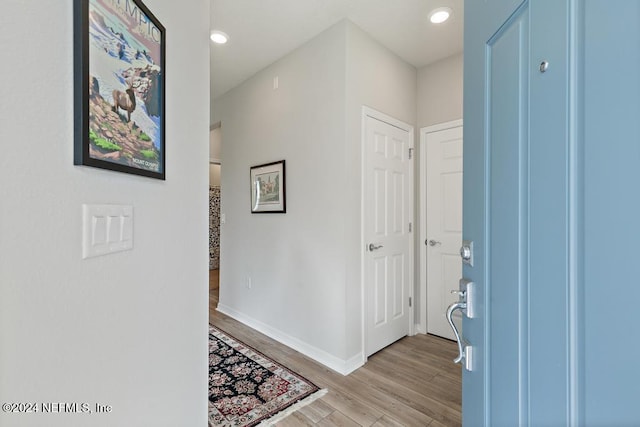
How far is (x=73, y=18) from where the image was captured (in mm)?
568

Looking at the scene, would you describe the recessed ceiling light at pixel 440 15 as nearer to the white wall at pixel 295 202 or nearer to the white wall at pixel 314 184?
the white wall at pixel 314 184

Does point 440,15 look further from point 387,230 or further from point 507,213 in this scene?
point 507,213

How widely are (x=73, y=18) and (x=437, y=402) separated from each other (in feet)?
7.80

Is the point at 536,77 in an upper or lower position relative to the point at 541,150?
upper

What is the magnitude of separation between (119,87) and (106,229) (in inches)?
13.5

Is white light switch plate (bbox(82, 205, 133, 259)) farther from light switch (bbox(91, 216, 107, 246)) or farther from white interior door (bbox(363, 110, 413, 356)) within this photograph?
white interior door (bbox(363, 110, 413, 356))

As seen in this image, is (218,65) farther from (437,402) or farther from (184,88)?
(437,402)

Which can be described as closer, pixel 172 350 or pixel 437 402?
pixel 172 350

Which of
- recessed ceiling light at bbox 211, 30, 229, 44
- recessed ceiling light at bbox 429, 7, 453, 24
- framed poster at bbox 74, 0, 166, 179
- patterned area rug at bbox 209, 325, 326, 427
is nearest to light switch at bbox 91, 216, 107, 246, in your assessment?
framed poster at bbox 74, 0, 166, 179

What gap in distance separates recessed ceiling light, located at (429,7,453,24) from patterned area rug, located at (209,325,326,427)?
2.81m

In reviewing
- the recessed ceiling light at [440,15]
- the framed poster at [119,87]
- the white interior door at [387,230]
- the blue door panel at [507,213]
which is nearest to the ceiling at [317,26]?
the recessed ceiling light at [440,15]

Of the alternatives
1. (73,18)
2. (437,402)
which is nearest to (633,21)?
(73,18)

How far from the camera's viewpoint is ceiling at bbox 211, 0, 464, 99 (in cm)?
207

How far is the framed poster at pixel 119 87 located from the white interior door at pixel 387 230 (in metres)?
1.78
